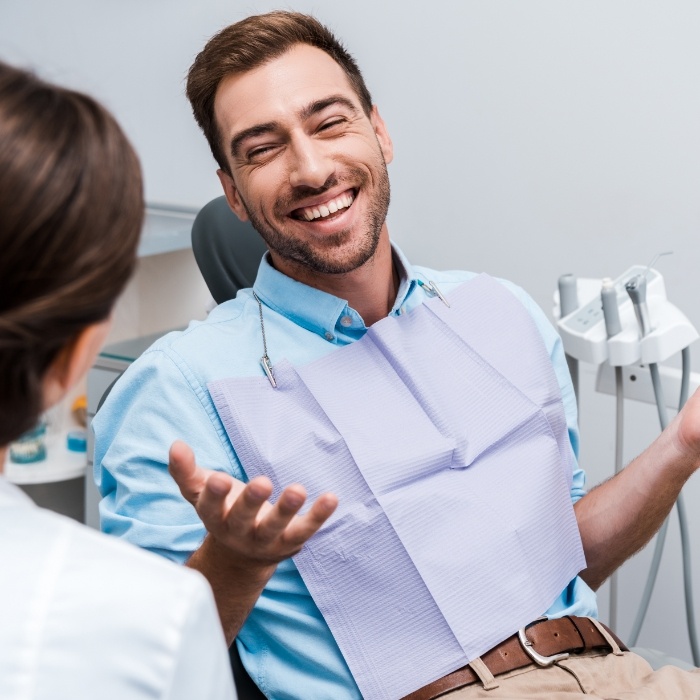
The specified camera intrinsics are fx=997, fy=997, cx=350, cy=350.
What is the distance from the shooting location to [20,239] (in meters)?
0.61

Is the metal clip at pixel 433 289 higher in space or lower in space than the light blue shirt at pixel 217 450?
higher

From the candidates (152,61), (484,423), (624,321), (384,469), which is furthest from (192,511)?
(152,61)

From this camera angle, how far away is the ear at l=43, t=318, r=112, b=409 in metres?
0.69

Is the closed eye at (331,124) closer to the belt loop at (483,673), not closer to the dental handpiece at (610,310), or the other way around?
the dental handpiece at (610,310)

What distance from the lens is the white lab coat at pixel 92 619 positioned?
1.88 feet

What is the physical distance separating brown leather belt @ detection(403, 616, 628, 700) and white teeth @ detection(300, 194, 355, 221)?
60 cm

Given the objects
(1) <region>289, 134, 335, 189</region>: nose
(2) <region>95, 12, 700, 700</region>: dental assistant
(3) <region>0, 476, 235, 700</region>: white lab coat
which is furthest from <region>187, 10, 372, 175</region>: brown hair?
(3) <region>0, 476, 235, 700</region>: white lab coat

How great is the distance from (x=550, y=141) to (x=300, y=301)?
0.89 metres

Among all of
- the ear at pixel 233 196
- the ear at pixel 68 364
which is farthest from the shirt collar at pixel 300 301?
the ear at pixel 68 364

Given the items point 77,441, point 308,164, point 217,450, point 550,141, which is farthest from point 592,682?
point 77,441

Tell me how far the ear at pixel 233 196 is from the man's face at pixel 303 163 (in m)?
0.04

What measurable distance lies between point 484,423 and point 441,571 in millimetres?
217

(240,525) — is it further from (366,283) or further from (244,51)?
(244,51)

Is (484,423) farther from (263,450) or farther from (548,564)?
(263,450)
